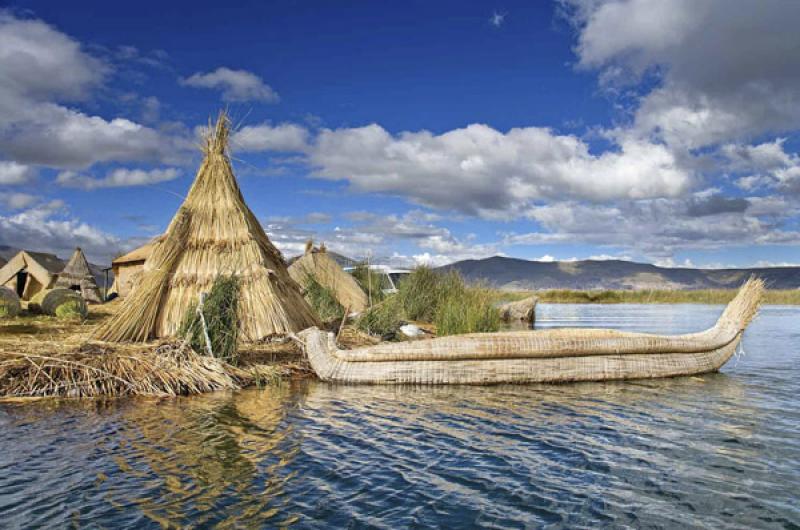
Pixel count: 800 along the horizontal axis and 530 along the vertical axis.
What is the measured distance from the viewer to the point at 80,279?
93.9 feet

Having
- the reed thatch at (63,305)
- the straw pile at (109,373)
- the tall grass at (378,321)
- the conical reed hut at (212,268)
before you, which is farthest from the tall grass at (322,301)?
the straw pile at (109,373)

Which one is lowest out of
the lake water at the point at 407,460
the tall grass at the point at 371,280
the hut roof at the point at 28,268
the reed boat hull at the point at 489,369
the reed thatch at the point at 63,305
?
the lake water at the point at 407,460

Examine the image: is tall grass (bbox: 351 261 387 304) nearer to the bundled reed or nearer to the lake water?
the bundled reed

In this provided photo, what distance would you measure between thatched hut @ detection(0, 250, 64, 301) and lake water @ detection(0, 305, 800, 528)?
2474 centimetres

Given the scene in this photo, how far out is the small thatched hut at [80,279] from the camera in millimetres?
28234

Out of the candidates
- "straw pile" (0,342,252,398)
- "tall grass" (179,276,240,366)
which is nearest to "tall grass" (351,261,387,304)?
"tall grass" (179,276,240,366)

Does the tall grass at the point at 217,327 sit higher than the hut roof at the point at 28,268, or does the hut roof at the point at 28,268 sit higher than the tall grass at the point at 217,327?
the hut roof at the point at 28,268

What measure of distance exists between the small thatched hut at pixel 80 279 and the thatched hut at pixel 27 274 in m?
1.12

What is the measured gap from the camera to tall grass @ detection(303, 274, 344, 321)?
61.2 ft

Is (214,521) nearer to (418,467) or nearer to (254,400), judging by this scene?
(418,467)

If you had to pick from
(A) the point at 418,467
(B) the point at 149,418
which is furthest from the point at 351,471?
(B) the point at 149,418

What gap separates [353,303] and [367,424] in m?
15.2

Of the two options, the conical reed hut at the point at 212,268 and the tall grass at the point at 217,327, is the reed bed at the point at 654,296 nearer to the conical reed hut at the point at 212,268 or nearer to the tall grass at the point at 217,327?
the conical reed hut at the point at 212,268

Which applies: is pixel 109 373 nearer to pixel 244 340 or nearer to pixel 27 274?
pixel 244 340
